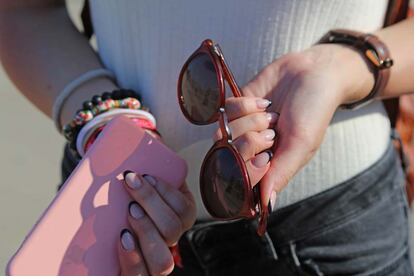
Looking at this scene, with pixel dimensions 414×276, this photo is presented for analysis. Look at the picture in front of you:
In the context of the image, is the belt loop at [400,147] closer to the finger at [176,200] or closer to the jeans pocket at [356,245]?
the jeans pocket at [356,245]

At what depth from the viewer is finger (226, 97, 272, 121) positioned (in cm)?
89

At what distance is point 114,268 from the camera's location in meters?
0.91

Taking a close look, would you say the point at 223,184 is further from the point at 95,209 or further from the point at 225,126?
the point at 95,209

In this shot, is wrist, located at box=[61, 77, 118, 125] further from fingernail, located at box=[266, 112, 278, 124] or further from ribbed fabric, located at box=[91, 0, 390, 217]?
fingernail, located at box=[266, 112, 278, 124]

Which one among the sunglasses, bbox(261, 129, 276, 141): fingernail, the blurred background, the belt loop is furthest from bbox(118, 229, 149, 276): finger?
the blurred background

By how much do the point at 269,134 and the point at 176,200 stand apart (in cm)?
16

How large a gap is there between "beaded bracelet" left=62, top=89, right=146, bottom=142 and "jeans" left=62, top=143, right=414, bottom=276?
0.24 metres

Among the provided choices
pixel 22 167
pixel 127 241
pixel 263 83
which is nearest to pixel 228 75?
pixel 263 83

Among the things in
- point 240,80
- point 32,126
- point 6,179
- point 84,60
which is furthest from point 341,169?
point 32,126

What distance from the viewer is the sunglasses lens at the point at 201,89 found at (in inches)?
35.3

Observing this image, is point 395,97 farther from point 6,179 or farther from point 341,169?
point 6,179

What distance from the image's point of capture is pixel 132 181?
0.92 metres

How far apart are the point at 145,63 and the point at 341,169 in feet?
1.22

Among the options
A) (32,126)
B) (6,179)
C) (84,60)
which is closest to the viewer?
(84,60)
